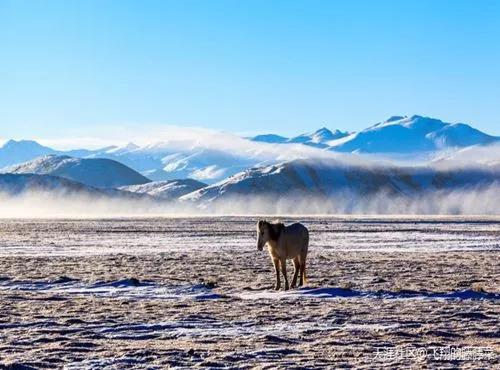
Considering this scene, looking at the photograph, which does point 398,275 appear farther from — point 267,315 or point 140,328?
point 140,328

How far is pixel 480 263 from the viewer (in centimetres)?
2912

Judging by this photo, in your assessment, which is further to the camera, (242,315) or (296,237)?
(296,237)

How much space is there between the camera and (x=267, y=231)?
69.5 feet

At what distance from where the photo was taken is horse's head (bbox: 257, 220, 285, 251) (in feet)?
69.3

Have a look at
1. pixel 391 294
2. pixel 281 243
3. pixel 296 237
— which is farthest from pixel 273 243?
pixel 391 294

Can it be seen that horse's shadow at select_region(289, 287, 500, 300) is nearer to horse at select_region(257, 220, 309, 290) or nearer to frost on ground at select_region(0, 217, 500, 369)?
frost on ground at select_region(0, 217, 500, 369)

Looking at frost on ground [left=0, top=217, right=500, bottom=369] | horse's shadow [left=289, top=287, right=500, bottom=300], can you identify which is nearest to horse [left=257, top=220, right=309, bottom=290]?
frost on ground [left=0, top=217, right=500, bottom=369]

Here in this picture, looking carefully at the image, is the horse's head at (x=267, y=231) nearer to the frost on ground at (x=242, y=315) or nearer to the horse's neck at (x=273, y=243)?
the horse's neck at (x=273, y=243)

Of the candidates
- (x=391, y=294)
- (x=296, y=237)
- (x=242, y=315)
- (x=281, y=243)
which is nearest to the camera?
(x=242, y=315)

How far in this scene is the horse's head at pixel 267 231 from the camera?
831 inches

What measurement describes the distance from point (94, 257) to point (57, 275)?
915 cm

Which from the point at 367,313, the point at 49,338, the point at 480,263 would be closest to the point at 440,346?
the point at 367,313

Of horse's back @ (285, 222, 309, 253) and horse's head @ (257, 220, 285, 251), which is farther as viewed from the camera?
horse's back @ (285, 222, 309, 253)

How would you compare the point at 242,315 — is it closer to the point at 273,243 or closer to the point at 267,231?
the point at 273,243
